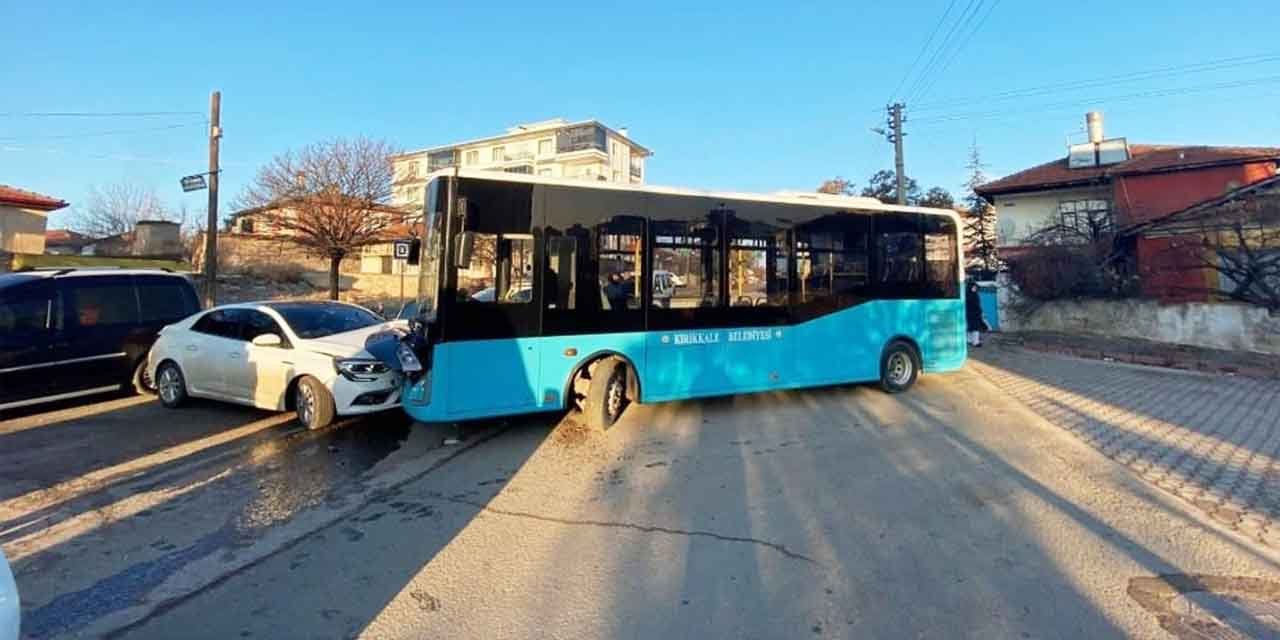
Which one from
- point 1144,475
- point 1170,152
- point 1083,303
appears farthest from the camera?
point 1170,152

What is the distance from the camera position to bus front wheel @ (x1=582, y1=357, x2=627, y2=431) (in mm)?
7648

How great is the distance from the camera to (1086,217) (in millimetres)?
24000

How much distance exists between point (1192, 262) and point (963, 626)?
779 inches

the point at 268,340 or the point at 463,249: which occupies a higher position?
the point at 463,249

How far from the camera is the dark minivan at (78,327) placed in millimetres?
8555

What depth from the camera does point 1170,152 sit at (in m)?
26.5

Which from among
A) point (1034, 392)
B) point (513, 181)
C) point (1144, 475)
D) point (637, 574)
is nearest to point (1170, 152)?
point (1034, 392)

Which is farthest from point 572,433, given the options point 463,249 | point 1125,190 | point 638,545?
point 1125,190

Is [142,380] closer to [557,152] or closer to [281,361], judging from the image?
[281,361]

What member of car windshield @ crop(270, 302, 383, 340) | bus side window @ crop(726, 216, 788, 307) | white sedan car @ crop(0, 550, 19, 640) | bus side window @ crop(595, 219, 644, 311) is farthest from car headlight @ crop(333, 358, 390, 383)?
white sedan car @ crop(0, 550, 19, 640)

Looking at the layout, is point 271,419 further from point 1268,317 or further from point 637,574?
point 1268,317

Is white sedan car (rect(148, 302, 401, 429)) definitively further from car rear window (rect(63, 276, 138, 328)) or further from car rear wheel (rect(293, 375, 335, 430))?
car rear window (rect(63, 276, 138, 328))

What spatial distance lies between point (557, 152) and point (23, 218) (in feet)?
161

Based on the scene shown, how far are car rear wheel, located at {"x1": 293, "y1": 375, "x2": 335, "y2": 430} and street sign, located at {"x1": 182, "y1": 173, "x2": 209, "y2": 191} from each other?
42.5ft
